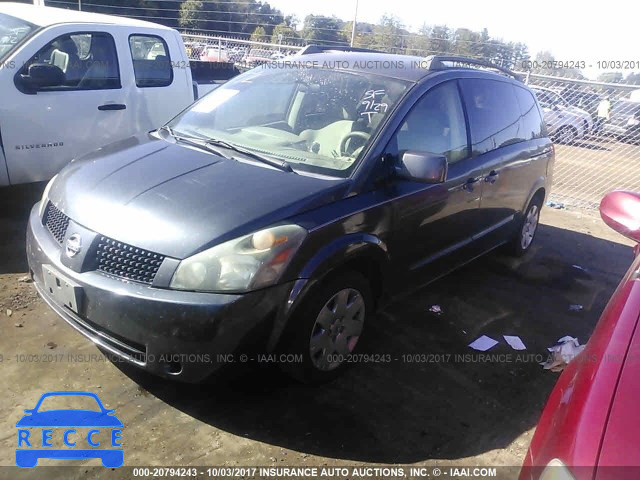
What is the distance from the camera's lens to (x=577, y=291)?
4953 mm

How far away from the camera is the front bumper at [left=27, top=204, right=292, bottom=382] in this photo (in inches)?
96.8

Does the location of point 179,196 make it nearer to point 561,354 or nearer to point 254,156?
point 254,156

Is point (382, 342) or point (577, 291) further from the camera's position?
point (577, 291)

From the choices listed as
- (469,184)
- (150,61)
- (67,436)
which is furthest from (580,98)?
(67,436)

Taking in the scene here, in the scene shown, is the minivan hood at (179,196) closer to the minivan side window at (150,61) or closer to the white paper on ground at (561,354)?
the white paper on ground at (561,354)

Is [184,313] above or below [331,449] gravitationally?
above

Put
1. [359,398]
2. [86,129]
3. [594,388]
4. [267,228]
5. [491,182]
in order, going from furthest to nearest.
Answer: [86,129], [491,182], [359,398], [267,228], [594,388]

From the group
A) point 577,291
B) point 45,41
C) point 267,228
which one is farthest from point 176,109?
point 577,291

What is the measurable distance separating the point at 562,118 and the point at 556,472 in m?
12.8

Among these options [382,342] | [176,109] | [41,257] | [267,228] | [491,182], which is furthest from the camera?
[176,109]

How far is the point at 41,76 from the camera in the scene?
4.85 metres

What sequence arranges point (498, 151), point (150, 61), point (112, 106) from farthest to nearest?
point (150, 61)
point (112, 106)
point (498, 151)

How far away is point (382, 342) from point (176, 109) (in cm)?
379

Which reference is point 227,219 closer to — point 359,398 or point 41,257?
point 41,257
